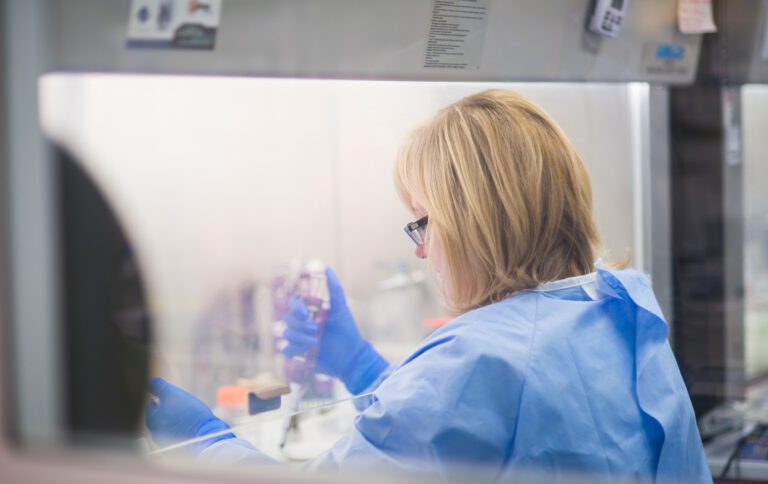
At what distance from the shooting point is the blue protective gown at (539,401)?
1.06 meters

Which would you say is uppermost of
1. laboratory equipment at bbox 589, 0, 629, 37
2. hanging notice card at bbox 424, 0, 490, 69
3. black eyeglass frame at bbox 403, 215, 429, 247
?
laboratory equipment at bbox 589, 0, 629, 37

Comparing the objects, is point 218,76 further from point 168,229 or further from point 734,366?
point 734,366

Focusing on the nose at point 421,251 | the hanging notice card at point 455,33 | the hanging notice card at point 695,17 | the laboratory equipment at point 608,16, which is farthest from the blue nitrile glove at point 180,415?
the hanging notice card at point 695,17

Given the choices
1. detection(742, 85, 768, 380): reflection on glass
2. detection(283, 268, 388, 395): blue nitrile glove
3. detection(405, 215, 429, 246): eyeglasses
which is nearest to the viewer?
detection(405, 215, 429, 246): eyeglasses

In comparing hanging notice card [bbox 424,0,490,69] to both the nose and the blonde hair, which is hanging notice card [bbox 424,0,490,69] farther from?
the nose

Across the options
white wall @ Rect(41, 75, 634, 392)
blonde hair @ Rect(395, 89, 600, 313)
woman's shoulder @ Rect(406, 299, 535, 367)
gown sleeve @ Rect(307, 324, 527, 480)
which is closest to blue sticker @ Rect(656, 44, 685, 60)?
white wall @ Rect(41, 75, 634, 392)

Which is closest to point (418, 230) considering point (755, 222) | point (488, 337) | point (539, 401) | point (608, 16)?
point (488, 337)

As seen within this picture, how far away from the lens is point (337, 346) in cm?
169

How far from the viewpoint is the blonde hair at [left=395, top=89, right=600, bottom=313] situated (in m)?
1.24

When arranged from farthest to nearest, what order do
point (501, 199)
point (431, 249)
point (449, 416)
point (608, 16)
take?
point (608, 16) → point (431, 249) → point (501, 199) → point (449, 416)

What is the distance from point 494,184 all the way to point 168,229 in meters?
1.02

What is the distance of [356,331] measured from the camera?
5.61ft

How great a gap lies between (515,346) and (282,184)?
1.18 meters

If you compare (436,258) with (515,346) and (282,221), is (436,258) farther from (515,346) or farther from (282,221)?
(282,221)
